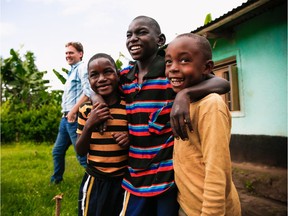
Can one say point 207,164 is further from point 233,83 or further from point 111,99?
point 233,83

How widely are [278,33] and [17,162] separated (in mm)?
6334

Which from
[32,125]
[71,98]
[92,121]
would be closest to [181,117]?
[92,121]

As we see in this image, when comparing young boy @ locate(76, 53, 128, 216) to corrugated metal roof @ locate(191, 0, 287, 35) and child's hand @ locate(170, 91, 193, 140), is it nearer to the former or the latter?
child's hand @ locate(170, 91, 193, 140)

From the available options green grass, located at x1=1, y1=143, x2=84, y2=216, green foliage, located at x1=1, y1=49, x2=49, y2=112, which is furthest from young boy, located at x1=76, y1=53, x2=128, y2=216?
green foliage, located at x1=1, y1=49, x2=49, y2=112

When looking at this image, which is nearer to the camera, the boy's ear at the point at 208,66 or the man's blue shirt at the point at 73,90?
the boy's ear at the point at 208,66

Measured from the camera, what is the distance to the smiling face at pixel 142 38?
1729 millimetres

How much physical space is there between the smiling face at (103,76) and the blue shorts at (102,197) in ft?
1.75

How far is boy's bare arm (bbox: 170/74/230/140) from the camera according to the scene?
A: 4.26 ft

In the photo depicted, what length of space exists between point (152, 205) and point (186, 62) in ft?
2.63

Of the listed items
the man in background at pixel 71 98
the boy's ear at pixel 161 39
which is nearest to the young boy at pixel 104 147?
the boy's ear at pixel 161 39

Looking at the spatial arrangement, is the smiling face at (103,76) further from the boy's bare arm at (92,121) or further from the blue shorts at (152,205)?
the blue shorts at (152,205)

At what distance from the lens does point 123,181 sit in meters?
1.73

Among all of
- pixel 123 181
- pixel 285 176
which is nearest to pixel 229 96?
pixel 285 176

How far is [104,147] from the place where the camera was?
5.87ft
